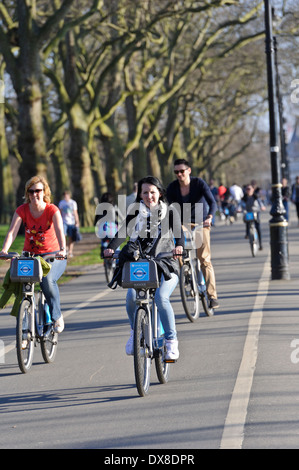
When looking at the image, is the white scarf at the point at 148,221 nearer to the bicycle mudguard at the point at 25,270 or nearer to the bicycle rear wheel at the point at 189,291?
the bicycle mudguard at the point at 25,270

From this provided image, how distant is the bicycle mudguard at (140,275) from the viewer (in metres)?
7.50

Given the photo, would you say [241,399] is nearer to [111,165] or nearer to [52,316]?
[52,316]

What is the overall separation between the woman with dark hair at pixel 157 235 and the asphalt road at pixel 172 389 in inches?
22.1

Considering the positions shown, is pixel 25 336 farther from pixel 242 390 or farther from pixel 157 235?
pixel 242 390

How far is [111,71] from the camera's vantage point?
1409 inches

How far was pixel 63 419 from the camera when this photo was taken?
6.55 m

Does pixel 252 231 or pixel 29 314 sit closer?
pixel 29 314

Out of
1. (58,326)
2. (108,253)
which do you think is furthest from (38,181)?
(108,253)

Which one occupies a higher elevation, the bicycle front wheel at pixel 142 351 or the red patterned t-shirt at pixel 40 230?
the red patterned t-shirt at pixel 40 230

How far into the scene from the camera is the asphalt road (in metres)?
5.93

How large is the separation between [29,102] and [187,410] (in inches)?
853

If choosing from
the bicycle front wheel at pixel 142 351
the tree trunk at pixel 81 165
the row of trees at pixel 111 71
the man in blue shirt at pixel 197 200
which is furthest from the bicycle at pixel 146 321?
the tree trunk at pixel 81 165

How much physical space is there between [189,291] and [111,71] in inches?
988
